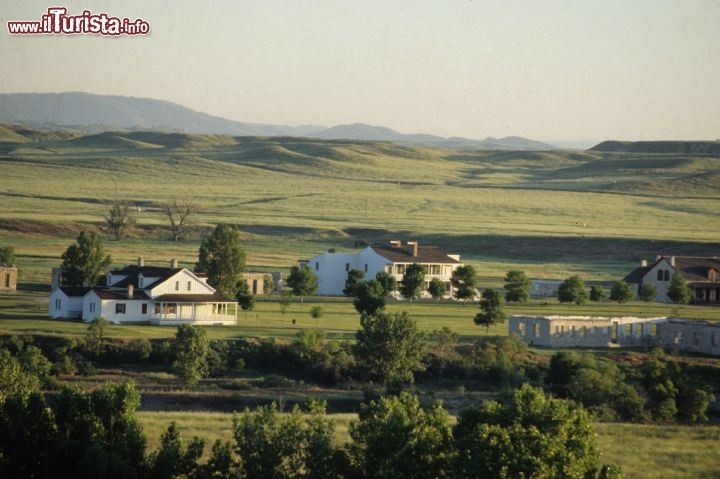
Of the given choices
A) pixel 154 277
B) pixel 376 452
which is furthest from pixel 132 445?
pixel 154 277

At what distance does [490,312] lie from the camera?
52.2m

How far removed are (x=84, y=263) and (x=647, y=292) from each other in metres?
25.6

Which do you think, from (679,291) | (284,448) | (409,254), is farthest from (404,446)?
(409,254)

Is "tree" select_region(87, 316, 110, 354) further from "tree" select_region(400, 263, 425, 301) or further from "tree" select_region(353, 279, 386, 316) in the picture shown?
"tree" select_region(400, 263, 425, 301)

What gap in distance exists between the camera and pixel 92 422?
87.5 feet

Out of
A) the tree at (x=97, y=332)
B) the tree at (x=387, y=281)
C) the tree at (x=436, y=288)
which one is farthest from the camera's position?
the tree at (x=436, y=288)

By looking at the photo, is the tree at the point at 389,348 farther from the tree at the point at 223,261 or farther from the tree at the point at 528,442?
the tree at the point at 528,442

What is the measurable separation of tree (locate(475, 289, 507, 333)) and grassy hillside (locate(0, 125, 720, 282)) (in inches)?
953

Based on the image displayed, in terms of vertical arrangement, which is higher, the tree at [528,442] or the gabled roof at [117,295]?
the gabled roof at [117,295]

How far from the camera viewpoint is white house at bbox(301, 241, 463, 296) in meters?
69.7

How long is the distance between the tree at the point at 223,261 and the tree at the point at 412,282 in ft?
25.9

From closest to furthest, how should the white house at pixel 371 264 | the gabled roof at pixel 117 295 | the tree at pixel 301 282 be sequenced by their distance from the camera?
the gabled roof at pixel 117 295
the tree at pixel 301 282
the white house at pixel 371 264

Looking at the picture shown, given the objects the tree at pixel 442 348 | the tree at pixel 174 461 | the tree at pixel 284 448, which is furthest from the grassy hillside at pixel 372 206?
the tree at pixel 174 461

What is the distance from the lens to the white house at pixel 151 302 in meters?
52.3
